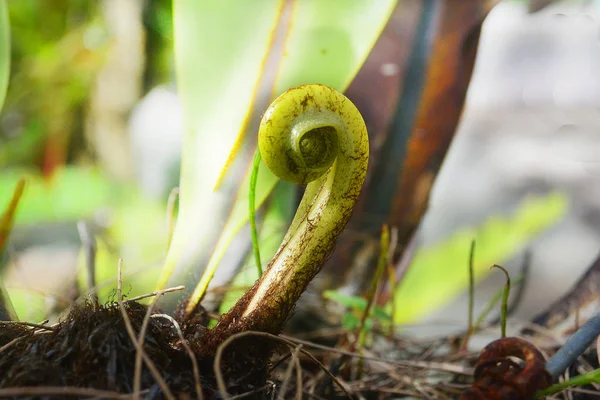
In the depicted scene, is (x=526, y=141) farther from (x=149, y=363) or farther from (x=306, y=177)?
(x=149, y=363)

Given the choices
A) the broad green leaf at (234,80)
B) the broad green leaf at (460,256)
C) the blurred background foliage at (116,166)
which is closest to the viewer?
the broad green leaf at (234,80)

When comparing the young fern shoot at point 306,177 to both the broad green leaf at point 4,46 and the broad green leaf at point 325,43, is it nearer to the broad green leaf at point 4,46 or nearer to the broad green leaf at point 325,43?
the broad green leaf at point 325,43

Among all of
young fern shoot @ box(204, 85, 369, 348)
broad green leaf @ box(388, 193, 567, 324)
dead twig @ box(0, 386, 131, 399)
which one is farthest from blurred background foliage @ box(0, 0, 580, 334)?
dead twig @ box(0, 386, 131, 399)

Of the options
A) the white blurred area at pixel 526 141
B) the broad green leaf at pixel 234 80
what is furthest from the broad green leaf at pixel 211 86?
the white blurred area at pixel 526 141

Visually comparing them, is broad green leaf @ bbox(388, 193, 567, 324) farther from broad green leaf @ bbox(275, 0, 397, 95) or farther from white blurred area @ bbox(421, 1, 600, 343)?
broad green leaf @ bbox(275, 0, 397, 95)

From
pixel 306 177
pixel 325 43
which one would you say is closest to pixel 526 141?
pixel 325 43
